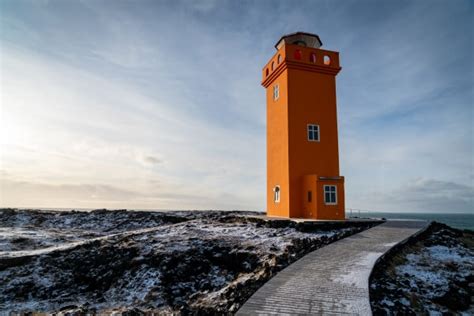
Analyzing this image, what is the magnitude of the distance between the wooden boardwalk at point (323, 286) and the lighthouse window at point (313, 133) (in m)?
9.50

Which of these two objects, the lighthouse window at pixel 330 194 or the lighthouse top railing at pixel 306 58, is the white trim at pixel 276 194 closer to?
the lighthouse window at pixel 330 194

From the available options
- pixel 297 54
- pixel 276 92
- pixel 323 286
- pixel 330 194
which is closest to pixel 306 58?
pixel 297 54

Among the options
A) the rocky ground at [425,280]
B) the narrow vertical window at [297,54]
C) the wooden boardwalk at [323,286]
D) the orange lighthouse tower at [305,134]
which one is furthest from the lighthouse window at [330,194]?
the narrow vertical window at [297,54]

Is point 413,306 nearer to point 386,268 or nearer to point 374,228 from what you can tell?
point 386,268

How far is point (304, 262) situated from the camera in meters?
10.1

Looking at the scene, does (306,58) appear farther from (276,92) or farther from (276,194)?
(276,194)

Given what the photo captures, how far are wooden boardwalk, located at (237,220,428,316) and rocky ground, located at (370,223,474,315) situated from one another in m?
0.50

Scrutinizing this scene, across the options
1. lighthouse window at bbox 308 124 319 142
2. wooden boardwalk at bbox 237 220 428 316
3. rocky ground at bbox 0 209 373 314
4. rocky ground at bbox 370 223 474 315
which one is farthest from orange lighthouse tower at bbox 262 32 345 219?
wooden boardwalk at bbox 237 220 428 316

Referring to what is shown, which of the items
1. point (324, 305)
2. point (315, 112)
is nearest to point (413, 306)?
point (324, 305)

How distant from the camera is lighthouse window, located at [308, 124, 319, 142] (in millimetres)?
20559

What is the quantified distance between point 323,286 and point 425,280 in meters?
4.06

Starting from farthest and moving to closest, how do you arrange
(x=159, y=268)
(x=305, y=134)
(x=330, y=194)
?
(x=305, y=134) < (x=330, y=194) < (x=159, y=268)

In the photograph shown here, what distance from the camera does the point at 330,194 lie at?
763 inches

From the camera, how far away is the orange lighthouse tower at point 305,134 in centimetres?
1942
